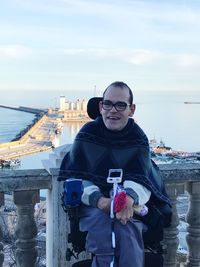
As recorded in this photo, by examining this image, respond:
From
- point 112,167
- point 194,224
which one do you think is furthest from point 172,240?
point 112,167

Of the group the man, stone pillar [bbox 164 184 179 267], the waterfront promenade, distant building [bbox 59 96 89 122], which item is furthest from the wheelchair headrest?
distant building [bbox 59 96 89 122]

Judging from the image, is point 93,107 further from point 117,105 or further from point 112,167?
point 112,167

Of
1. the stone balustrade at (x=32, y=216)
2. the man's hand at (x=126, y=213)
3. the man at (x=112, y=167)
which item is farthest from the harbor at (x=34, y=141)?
the man's hand at (x=126, y=213)

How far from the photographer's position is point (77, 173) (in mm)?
2650

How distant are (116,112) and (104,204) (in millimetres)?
596

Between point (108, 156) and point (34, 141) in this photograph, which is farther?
point (34, 141)

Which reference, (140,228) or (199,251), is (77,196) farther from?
(199,251)

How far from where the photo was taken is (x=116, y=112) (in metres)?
2.64

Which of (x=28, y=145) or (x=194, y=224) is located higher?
(x=28, y=145)

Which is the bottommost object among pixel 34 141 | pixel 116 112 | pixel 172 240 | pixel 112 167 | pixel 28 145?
pixel 172 240

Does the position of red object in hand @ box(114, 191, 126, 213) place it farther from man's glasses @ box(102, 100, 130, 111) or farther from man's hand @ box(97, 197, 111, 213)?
man's glasses @ box(102, 100, 130, 111)

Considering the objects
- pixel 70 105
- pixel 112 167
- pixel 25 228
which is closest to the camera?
pixel 112 167

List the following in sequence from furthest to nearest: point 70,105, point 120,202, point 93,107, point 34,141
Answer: point 70,105 < point 34,141 < point 93,107 < point 120,202

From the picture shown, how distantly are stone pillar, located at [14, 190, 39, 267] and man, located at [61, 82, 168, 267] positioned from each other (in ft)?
2.35
